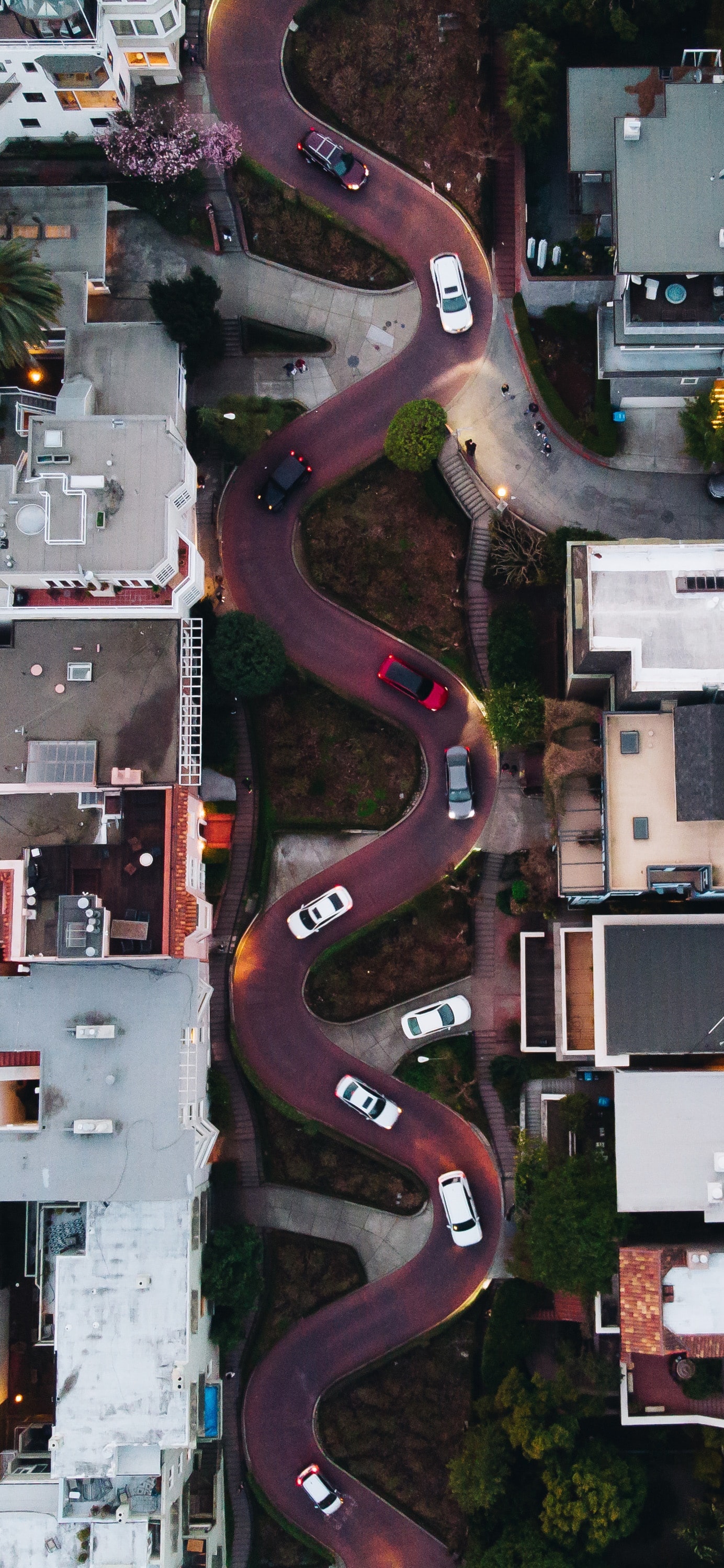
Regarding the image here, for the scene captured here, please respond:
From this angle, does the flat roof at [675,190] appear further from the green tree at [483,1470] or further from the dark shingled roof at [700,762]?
the green tree at [483,1470]

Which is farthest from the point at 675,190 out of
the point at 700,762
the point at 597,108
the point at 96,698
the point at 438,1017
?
the point at 438,1017

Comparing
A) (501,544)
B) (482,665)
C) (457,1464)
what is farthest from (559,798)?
(457,1464)

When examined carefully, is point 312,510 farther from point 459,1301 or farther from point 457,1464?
point 457,1464

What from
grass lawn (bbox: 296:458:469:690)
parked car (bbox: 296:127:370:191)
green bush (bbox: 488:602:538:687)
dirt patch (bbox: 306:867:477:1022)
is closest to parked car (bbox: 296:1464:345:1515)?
dirt patch (bbox: 306:867:477:1022)

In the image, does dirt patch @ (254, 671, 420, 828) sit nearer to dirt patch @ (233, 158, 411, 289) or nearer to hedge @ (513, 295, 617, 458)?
hedge @ (513, 295, 617, 458)

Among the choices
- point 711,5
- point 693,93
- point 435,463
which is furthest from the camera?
point 435,463
